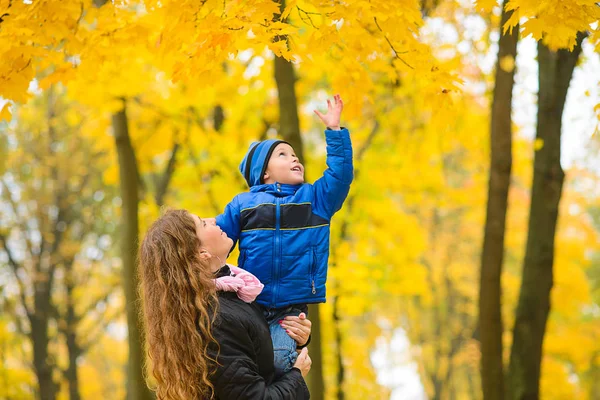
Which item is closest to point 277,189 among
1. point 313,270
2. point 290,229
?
point 290,229

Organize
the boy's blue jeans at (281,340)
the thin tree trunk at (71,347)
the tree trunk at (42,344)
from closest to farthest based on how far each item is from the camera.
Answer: the boy's blue jeans at (281,340)
the tree trunk at (42,344)
the thin tree trunk at (71,347)

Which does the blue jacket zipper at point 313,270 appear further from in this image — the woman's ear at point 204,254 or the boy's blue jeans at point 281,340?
the woman's ear at point 204,254

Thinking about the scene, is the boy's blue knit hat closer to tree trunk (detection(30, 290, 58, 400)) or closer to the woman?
the woman

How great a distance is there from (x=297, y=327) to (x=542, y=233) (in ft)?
13.5

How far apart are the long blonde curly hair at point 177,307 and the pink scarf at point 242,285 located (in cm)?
5

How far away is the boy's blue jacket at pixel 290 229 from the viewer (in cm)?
288

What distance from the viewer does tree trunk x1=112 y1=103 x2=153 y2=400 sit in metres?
6.71

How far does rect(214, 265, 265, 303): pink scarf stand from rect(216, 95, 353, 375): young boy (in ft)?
0.48

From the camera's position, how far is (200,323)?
2.58 meters

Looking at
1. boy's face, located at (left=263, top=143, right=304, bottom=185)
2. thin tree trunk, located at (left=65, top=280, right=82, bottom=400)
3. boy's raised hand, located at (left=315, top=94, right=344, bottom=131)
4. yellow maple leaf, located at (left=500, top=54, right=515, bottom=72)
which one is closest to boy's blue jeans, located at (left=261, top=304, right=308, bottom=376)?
boy's face, located at (left=263, top=143, right=304, bottom=185)

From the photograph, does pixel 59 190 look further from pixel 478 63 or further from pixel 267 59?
pixel 478 63

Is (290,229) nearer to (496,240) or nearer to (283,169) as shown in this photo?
(283,169)

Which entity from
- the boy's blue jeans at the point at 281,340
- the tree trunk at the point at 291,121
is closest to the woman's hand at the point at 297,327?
the boy's blue jeans at the point at 281,340

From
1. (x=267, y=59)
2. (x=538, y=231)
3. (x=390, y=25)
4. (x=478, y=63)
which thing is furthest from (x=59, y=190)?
(x=390, y=25)
